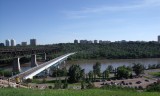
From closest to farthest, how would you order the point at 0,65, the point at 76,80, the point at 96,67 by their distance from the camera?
the point at 76,80, the point at 96,67, the point at 0,65

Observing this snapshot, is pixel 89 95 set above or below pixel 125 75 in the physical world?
above

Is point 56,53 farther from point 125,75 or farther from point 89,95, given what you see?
point 89,95

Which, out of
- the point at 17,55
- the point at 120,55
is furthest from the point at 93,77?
the point at 120,55

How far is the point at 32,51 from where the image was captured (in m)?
74.2

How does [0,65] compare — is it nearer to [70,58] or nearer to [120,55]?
[70,58]

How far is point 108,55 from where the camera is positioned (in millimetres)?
123062

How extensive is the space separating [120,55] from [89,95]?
106 m

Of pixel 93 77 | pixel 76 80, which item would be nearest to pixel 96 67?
pixel 93 77

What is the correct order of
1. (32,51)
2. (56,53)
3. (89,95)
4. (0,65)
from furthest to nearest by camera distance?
(56,53), (0,65), (32,51), (89,95)

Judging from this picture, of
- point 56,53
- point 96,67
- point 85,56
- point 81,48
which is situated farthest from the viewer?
point 81,48

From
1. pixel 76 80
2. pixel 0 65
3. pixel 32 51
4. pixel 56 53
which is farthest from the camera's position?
pixel 56 53

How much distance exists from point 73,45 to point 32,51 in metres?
86.8

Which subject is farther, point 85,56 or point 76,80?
point 85,56

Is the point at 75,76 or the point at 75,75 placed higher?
the point at 75,75
